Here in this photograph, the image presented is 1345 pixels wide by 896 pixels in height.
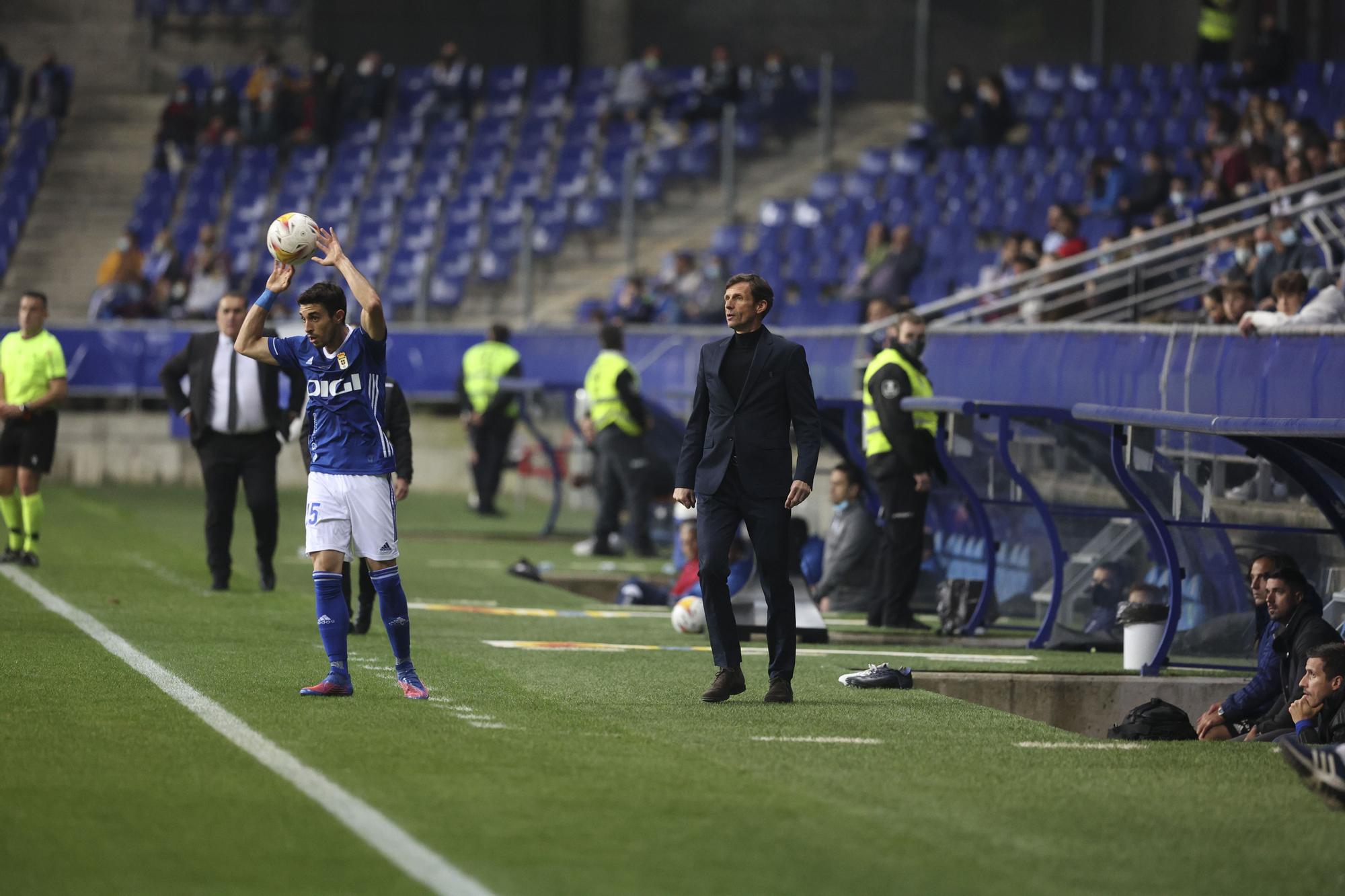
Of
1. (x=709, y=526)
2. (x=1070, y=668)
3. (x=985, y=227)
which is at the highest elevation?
(x=985, y=227)

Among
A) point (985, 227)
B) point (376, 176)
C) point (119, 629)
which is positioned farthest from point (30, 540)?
point (376, 176)

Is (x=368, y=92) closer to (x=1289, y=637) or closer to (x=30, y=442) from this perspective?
(x=30, y=442)

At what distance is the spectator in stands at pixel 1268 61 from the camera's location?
76.3 feet

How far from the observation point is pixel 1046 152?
993 inches

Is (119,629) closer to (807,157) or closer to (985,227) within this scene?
(985,227)

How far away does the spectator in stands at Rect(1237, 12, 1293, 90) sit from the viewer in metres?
23.2

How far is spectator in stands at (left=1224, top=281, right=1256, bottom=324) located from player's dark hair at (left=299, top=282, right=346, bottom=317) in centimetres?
726

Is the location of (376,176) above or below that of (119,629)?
above

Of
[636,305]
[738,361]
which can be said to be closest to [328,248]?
[738,361]

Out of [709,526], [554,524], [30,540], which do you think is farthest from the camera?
[554,524]

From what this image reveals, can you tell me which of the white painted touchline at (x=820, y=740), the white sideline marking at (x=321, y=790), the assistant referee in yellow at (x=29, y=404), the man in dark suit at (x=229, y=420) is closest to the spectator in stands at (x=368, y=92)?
the assistant referee in yellow at (x=29, y=404)

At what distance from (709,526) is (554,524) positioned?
40.6 ft

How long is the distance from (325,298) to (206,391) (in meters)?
5.16

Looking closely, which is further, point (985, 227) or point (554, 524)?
point (985, 227)
